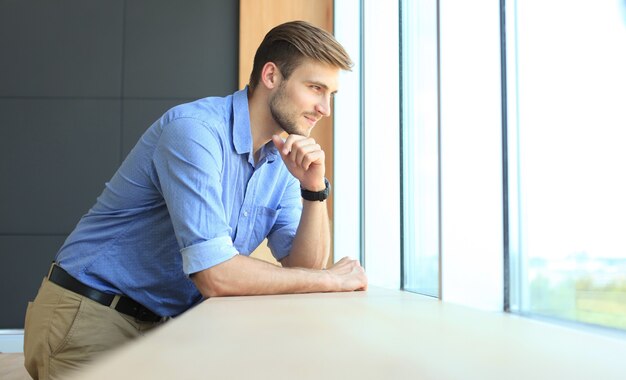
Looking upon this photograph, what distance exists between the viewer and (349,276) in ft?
4.53

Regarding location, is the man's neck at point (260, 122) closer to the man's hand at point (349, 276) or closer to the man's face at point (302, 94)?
the man's face at point (302, 94)

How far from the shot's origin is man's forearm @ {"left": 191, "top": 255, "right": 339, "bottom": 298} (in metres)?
1.28

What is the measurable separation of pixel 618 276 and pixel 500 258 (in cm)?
46

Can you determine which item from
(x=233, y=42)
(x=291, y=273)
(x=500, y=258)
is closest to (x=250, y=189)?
(x=291, y=273)

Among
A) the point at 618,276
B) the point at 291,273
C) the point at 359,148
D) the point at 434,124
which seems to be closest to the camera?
the point at 618,276

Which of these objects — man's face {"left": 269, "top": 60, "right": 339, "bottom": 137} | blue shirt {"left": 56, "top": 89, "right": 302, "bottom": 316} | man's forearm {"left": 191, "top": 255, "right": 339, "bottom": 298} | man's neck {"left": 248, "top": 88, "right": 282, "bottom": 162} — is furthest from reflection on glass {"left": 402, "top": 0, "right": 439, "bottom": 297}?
man's forearm {"left": 191, "top": 255, "right": 339, "bottom": 298}

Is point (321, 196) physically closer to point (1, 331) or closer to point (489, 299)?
point (489, 299)

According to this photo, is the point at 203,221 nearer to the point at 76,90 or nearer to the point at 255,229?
the point at 255,229

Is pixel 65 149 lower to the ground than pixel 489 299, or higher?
higher

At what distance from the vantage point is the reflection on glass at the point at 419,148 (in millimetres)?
2123

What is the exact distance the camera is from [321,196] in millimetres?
1651

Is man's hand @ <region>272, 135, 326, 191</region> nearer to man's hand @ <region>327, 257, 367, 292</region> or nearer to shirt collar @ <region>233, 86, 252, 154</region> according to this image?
shirt collar @ <region>233, 86, 252, 154</region>

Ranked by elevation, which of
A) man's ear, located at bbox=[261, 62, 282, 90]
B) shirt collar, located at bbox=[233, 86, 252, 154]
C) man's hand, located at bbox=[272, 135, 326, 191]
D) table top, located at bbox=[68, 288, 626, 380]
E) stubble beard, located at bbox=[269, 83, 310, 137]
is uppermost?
man's ear, located at bbox=[261, 62, 282, 90]

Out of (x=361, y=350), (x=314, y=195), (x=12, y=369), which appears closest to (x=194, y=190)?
(x=314, y=195)
